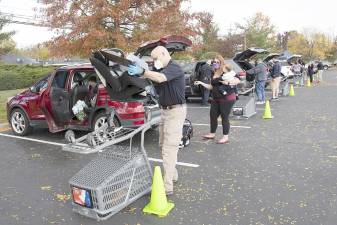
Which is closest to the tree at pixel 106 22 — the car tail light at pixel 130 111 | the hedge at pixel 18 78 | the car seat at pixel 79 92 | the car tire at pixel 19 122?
the car tire at pixel 19 122

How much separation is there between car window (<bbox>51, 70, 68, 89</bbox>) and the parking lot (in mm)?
1257

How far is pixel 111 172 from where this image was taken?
4.46 m

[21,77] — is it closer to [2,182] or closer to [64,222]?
[2,182]

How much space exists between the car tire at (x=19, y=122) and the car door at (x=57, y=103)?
3.30 feet

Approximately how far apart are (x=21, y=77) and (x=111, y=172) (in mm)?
23775

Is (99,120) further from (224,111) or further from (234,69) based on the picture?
(234,69)

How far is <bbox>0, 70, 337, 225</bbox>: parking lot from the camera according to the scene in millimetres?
4426

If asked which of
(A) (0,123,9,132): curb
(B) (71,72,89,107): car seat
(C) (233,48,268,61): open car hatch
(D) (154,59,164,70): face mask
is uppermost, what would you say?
(C) (233,48,268,61): open car hatch

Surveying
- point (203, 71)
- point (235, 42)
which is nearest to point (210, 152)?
point (203, 71)

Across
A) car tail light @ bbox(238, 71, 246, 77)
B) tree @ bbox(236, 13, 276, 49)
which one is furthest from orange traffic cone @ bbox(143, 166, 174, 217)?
tree @ bbox(236, 13, 276, 49)

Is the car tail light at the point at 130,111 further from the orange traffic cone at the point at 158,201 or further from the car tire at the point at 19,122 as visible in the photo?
the orange traffic cone at the point at 158,201

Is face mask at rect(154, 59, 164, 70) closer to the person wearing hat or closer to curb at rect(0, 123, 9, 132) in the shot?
the person wearing hat

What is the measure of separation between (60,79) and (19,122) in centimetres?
174

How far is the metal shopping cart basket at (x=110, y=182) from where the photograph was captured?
4305 millimetres
